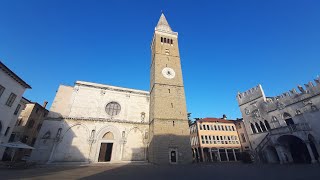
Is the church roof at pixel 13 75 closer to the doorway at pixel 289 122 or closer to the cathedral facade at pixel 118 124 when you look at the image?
the cathedral facade at pixel 118 124

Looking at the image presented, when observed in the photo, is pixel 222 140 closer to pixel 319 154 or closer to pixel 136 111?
pixel 319 154

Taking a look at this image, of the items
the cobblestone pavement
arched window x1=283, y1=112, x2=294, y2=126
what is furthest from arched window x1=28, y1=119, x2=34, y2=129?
arched window x1=283, y1=112, x2=294, y2=126

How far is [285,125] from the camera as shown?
24719mm

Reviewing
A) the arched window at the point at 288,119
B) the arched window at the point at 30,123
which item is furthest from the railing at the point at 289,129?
the arched window at the point at 30,123

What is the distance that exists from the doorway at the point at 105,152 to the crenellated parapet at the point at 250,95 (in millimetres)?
27095

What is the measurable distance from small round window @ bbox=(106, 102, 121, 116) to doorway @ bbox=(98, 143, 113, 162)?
490 centimetres

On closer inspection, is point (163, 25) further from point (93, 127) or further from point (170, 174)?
point (170, 174)

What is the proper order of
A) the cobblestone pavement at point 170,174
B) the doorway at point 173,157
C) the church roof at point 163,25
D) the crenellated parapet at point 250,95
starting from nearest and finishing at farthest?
the cobblestone pavement at point 170,174
the doorway at point 173,157
the crenellated parapet at point 250,95
the church roof at point 163,25

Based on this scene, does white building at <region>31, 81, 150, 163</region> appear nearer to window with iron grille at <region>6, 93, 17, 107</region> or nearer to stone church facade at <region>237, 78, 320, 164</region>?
window with iron grille at <region>6, 93, 17, 107</region>

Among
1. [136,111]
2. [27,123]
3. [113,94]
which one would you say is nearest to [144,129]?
[136,111]

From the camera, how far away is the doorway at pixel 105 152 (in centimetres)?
2238

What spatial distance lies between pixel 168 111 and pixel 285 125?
61.8ft

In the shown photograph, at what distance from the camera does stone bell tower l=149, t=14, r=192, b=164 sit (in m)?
21.8

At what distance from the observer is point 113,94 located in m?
27.2
